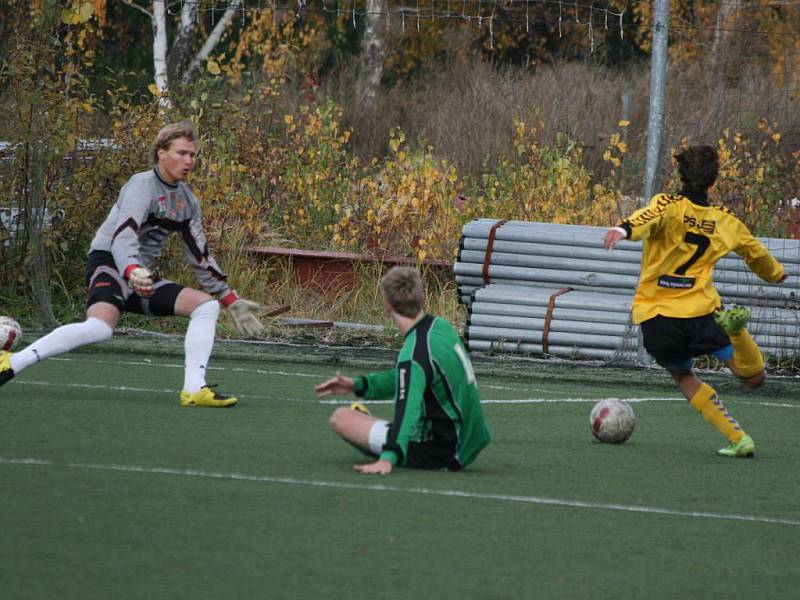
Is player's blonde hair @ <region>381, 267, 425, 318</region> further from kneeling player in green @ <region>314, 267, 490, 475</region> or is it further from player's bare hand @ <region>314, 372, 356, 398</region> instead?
A: player's bare hand @ <region>314, 372, 356, 398</region>

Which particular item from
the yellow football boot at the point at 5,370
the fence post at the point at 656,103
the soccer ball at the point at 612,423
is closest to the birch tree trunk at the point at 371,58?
the fence post at the point at 656,103

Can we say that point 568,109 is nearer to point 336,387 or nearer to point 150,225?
point 150,225

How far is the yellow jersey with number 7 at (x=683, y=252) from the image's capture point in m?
8.42

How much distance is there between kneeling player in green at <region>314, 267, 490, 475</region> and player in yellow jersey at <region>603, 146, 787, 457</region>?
65.2 inches

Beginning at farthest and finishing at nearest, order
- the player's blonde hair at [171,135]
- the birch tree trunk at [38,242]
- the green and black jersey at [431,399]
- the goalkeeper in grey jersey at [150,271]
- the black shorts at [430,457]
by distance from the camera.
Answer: the birch tree trunk at [38,242], the player's blonde hair at [171,135], the goalkeeper in grey jersey at [150,271], the black shorts at [430,457], the green and black jersey at [431,399]

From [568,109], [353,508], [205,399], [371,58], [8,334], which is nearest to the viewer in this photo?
[353,508]

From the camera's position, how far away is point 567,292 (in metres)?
13.4

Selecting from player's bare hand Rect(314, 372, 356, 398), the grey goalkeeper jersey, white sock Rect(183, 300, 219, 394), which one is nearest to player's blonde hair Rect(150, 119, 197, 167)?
the grey goalkeeper jersey

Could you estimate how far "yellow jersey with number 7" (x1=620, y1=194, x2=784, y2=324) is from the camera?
842 cm

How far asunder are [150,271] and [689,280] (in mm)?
3164

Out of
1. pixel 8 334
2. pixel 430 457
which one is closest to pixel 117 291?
pixel 8 334

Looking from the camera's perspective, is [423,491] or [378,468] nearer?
[423,491]

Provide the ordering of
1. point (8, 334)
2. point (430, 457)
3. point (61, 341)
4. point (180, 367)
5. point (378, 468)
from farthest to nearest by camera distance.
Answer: point (180, 367) → point (8, 334) → point (61, 341) → point (430, 457) → point (378, 468)

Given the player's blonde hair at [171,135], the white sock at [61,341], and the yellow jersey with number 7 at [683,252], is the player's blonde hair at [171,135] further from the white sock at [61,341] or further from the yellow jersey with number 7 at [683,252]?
the yellow jersey with number 7 at [683,252]
